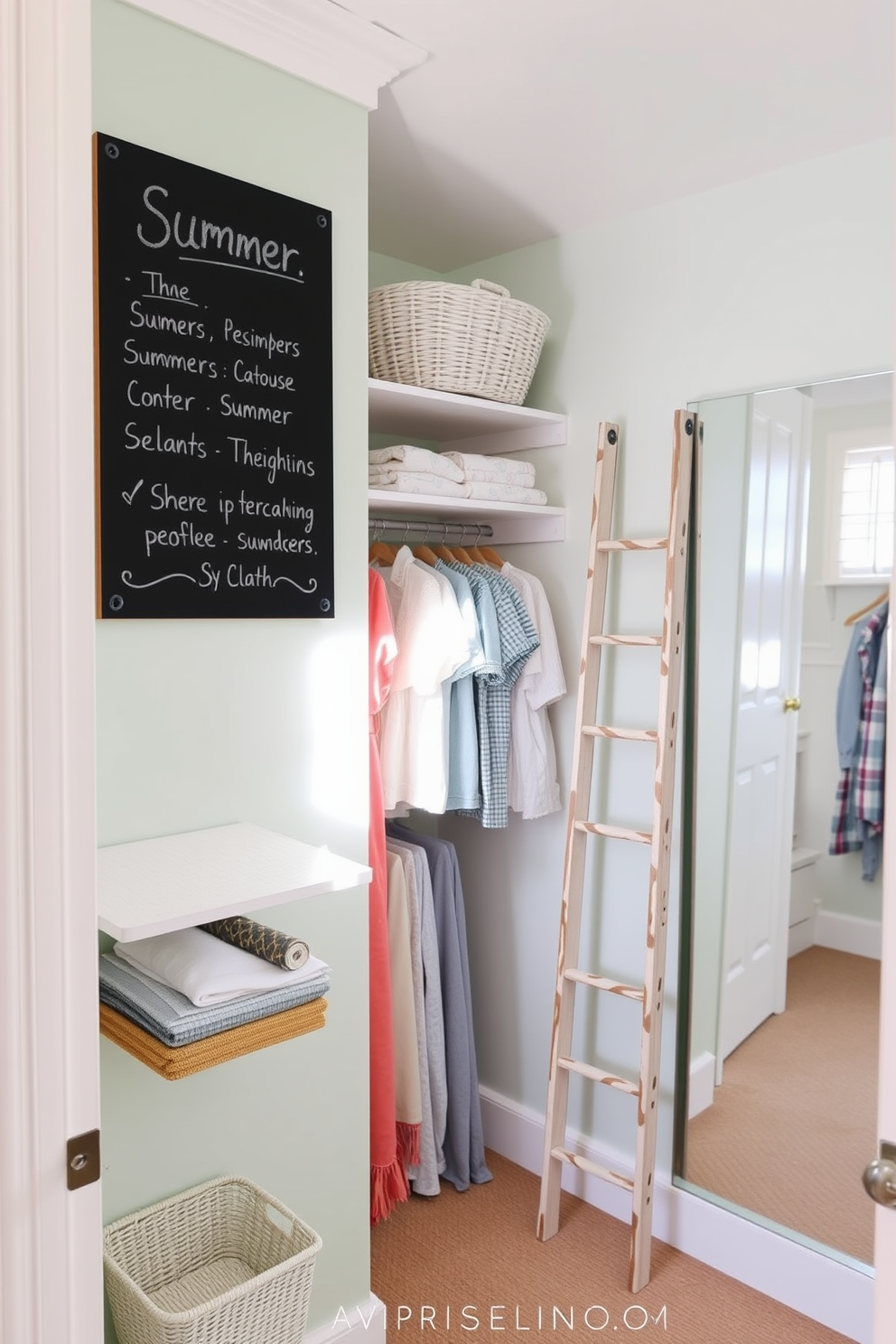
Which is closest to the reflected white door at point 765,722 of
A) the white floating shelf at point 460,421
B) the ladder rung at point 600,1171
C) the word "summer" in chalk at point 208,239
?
the ladder rung at point 600,1171

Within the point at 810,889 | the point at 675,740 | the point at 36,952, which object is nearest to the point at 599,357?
the point at 675,740

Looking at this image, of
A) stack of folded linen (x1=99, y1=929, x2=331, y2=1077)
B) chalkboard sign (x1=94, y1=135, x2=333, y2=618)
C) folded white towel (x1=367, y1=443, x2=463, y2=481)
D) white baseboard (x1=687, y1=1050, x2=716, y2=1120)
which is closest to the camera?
stack of folded linen (x1=99, y1=929, x2=331, y2=1077)

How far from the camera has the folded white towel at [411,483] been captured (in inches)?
89.7

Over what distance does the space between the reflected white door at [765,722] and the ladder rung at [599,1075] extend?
253 millimetres

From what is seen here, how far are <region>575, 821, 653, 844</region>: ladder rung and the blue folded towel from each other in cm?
97

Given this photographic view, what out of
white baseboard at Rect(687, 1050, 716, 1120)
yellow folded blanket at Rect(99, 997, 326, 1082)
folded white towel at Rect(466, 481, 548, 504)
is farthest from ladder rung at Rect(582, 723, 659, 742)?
yellow folded blanket at Rect(99, 997, 326, 1082)

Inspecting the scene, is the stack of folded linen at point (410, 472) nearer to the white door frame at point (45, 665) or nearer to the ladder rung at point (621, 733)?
the ladder rung at point (621, 733)

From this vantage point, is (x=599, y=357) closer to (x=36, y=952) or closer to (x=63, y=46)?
(x=63, y=46)

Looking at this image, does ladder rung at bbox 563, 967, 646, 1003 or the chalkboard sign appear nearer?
the chalkboard sign

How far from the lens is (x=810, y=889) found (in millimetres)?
2229

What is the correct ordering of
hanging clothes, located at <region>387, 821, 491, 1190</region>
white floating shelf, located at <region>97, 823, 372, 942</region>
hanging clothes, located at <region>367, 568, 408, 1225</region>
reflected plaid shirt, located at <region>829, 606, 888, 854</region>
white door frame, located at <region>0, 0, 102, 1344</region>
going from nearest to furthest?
white door frame, located at <region>0, 0, 102, 1344</region>, white floating shelf, located at <region>97, 823, 372, 942</region>, reflected plaid shirt, located at <region>829, 606, 888, 854</region>, hanging clothes, located at <region>367, 568, 408, 1225</region>, hanging clothes, located at <region>387, 821, 491, 1190</region>

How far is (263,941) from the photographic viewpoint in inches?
61.3

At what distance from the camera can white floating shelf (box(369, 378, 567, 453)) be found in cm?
230

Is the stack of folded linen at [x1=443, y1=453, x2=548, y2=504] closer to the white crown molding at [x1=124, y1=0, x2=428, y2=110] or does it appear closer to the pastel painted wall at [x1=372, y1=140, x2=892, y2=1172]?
the pastel painted wall at [x1=372, y1=140, x2=892, y2=1172]
